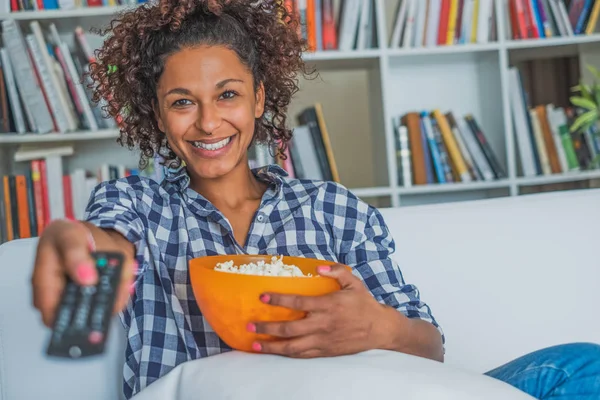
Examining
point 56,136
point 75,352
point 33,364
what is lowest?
point 33,364

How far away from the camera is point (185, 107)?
1.20 metres

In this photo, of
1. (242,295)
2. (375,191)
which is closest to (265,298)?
(242,295)

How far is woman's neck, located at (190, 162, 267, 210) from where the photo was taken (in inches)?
50.1

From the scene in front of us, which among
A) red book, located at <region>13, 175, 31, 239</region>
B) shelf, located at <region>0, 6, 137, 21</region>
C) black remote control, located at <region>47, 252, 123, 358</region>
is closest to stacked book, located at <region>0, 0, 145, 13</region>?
shelf, located at <region>0, 6, 137, 21</region>

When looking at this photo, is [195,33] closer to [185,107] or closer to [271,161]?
[185,107]

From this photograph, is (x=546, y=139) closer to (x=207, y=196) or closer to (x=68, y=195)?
(x=68, y=195)

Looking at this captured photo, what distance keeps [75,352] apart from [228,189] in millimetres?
858

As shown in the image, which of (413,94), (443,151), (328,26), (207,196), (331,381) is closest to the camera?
(331,381)

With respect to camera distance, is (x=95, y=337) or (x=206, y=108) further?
(x=206, y=108)

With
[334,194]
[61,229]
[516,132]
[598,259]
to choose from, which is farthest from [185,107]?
[516,132]

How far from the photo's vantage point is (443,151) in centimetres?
274

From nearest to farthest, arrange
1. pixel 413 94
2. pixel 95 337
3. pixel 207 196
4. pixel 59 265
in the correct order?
pixel 95 337 < pixel 59 265 < pixel 207 196 < pixel 413 94

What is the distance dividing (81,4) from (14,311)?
1.66 meters

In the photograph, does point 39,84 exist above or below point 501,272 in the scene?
above
